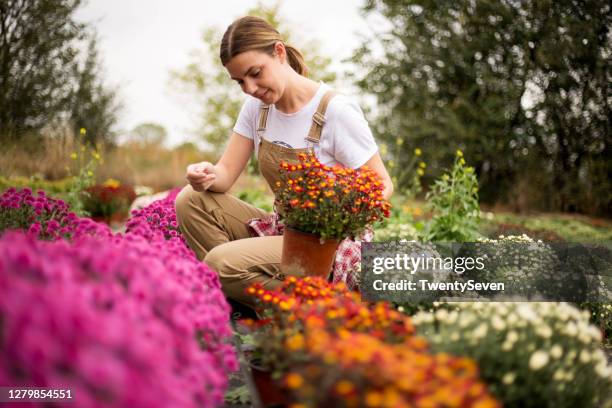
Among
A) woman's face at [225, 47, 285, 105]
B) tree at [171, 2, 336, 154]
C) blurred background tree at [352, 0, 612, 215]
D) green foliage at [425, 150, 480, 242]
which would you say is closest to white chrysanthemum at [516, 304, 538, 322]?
woman's face at [225, 47, 285, 105]

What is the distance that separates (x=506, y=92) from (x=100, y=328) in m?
9.16

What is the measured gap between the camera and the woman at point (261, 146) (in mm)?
2615

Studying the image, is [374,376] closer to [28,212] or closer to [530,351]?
[530,351]

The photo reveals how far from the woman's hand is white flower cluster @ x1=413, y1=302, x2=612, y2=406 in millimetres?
Answer: 1487

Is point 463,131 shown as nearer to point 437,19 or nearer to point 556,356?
point 437,19

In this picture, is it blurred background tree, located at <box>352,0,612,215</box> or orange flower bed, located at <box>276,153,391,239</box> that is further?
blurred background tree, located at <box>352,0,612,215</box>

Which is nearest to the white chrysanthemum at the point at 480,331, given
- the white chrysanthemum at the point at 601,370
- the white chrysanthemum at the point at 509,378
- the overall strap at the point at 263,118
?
the white chrysanthemum at the point at 509,378

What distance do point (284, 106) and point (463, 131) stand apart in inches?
273

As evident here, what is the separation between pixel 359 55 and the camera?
33.9 ft

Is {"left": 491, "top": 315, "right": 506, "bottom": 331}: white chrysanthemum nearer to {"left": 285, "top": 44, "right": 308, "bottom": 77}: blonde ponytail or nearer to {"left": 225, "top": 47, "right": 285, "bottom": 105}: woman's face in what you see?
{"left": 225, "top": 47, "right": 285, "bottom": 105}: woman's face

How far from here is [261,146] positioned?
2.99 m

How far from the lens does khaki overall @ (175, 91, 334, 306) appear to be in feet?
8.68

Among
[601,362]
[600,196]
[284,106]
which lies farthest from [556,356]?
[600,196]

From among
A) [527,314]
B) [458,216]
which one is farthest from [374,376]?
[458,216]
